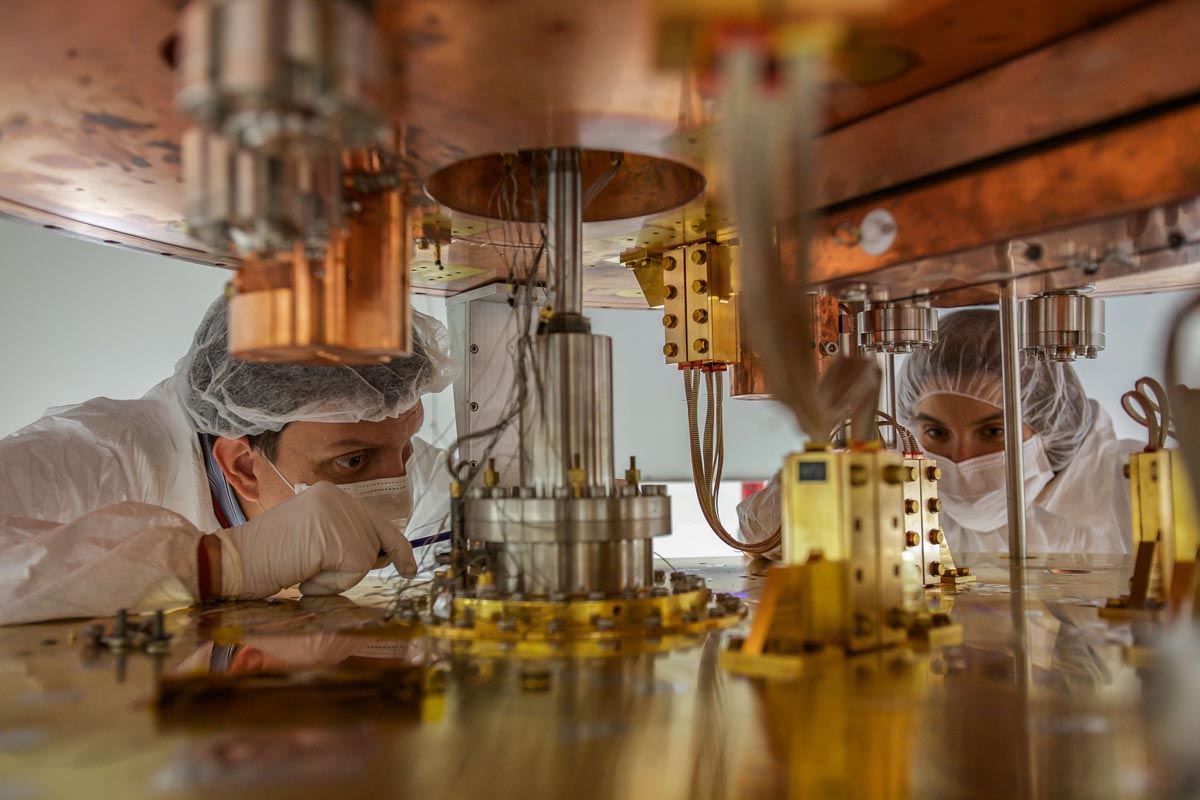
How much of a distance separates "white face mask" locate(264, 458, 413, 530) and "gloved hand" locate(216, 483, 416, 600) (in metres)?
0.54

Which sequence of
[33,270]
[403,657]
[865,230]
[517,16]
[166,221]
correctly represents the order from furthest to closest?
[33,270], [166,221], [865,230], [403,657], [517,16]

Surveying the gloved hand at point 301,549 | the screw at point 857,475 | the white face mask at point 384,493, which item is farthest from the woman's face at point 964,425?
the screw at point 857,475

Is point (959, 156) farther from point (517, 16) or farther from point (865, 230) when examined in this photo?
point (517, 16)

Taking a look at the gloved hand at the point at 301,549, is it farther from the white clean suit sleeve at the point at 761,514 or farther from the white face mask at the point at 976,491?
the white face mask at the point at 976,491

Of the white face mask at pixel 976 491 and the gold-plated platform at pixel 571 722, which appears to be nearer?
the gold-plated platform at pixel 571 722

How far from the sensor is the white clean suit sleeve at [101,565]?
1.08 meters

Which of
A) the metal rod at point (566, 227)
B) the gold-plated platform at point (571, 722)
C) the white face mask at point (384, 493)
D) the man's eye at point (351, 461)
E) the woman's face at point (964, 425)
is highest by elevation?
the metal rod at point (566, 227)

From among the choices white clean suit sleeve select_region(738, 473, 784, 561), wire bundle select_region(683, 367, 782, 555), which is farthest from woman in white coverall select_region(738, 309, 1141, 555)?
wire bundle select_region(683, 367, 782, 555)

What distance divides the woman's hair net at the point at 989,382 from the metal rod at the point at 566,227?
7.13 ft

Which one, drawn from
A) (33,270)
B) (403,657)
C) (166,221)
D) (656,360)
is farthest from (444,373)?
(656,360)

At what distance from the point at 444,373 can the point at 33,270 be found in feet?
5.48

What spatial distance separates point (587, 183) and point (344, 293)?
38 cm

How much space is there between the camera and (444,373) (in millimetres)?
1839

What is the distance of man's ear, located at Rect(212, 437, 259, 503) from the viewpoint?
187cm
